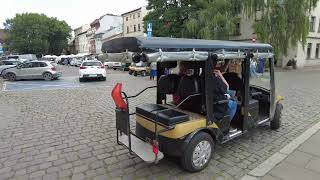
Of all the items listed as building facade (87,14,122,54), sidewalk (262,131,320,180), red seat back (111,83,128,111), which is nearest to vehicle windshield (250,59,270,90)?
sidewalk (262,131,320,180)

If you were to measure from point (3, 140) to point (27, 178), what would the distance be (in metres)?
2.19

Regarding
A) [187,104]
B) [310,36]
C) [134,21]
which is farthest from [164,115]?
[134,21]

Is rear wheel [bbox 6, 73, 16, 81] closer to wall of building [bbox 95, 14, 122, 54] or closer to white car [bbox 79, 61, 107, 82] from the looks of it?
white car [bbox 79, 61, 107, 82]

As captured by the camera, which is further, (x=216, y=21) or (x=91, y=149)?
(x=216, y=21)

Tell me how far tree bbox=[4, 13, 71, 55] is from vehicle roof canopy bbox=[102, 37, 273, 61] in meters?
68.7

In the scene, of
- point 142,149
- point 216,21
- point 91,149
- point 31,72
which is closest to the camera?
point 142,149

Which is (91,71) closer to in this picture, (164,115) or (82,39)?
(164,115)

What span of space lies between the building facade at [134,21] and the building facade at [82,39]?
29954 millimetres

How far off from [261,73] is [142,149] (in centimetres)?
334

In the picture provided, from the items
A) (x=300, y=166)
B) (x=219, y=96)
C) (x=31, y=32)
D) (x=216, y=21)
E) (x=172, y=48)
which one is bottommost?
(x=300, y=166)

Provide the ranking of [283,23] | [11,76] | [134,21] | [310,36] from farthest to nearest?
[134,21] < [310,36] < [283,23] < [11,76]

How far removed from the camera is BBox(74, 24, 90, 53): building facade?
88.5 metres

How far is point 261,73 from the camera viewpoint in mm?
5926

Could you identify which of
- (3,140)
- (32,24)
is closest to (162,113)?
(3,140)
